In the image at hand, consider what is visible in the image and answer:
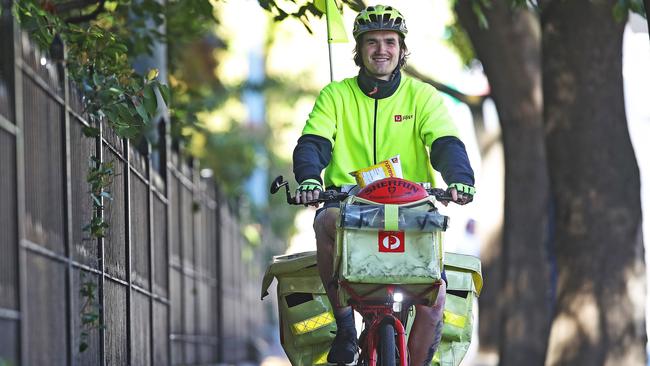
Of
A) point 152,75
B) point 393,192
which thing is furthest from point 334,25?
point 393,192

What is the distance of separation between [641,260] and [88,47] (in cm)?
471

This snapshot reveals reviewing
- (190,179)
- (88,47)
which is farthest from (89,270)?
(190,179)

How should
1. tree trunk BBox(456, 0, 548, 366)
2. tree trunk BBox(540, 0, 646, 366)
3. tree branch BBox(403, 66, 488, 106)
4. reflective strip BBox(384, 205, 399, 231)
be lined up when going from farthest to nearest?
tree branch BBox(403, 66, 488, 106)
tree trunk BBox(456, 0, 548, 366)
tree trunk BBox(540, 0, 646, 366)
reflective strip BBox(384, 205, 399, 231)

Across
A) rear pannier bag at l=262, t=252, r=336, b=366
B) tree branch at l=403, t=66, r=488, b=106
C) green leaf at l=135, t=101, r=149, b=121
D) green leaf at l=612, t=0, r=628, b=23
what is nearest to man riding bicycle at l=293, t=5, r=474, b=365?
rear pannier bag at l=262, t=252, r=336, b=366

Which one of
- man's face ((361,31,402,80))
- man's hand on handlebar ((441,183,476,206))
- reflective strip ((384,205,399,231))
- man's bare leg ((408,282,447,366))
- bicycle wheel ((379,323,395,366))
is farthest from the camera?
man's face ((361,31,402,80))

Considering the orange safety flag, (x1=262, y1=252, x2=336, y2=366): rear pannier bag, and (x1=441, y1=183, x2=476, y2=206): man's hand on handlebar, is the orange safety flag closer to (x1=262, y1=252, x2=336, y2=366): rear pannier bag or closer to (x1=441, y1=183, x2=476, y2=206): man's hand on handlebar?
(x1=262, y1=252, x2=336, y2=366): rear pannier bag

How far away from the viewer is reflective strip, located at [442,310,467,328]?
8336mm

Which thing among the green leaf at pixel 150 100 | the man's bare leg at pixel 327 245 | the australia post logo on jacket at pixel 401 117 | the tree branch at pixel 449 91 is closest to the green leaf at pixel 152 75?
the green leaf at pixel 150 100

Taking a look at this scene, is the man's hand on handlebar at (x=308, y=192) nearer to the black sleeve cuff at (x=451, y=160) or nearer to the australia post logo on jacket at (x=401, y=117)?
the black sleeve cuff at (x=451, y=160)

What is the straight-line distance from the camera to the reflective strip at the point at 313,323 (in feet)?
27.3

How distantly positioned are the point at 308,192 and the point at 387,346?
0.81 m

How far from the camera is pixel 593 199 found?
40.0 feet

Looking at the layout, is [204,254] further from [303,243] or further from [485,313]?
[303,243]

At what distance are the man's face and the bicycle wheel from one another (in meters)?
1.48
